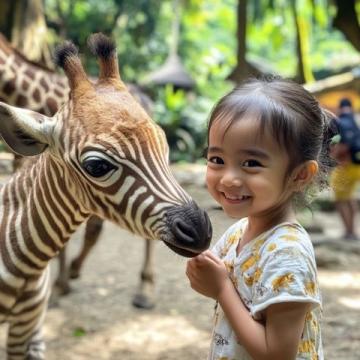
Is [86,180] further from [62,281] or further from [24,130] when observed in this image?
[62,281]

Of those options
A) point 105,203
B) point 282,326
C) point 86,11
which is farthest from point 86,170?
point 86,11

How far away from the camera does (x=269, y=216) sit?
1.57m

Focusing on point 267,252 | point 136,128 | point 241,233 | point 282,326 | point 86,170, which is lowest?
point 282,326

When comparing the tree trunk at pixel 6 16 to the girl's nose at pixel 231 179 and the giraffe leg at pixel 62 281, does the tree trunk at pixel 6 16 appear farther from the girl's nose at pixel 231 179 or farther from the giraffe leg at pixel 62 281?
Answer: the girl's nose at pixel 231 179

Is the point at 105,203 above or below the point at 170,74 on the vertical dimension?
below

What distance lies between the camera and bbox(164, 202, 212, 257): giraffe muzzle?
5.65 feet

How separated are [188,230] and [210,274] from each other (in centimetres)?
27

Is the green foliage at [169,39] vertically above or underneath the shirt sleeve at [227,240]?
above

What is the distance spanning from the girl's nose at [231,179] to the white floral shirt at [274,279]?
0.61 ft

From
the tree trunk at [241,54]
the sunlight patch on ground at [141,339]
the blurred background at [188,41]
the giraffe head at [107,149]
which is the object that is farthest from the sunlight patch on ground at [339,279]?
the giraffe head at [107,149]

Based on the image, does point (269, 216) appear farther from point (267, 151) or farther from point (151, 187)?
point (151, 187)

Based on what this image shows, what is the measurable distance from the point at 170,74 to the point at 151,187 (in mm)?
13220

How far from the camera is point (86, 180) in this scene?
2.04 meters

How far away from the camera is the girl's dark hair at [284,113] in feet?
4.77
